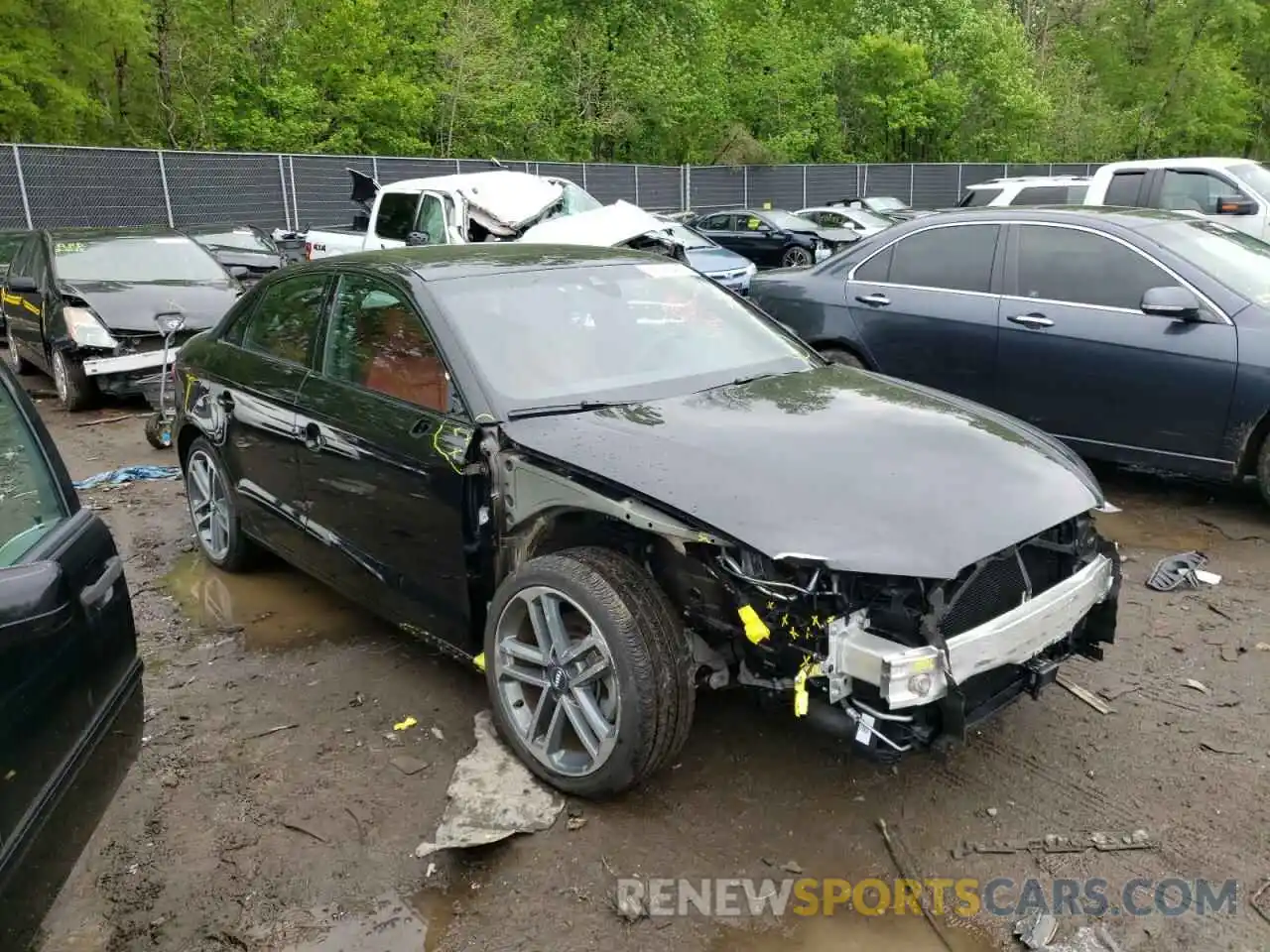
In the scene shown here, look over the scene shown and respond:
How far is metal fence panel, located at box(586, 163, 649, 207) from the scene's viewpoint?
86.5ft

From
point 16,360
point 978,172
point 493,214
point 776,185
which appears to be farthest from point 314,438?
point 978,172

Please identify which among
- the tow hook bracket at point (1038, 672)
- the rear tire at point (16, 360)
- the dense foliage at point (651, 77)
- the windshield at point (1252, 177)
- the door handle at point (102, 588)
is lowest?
the rear tire at point (16, 360)

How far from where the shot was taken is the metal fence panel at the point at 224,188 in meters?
18.3

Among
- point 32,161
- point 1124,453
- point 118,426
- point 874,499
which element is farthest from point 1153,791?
point 32,161

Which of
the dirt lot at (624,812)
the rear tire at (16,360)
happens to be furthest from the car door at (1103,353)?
the rear tire at (16,360)

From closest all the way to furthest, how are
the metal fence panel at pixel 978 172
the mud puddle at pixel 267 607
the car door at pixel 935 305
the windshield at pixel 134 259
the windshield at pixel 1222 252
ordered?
the mud puddle at pixel 267 607 → the windshield at pixel 1222 252 → the car door at pixel 935 305 → the windshield at pixel 134 259 → the metal fence panel at pixel 978 172

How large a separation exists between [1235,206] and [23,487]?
42.5 feet

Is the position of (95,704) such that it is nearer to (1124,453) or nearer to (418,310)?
(418,310)

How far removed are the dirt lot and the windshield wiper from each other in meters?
1.16

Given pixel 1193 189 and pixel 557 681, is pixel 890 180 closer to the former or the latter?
pixel 1193 189

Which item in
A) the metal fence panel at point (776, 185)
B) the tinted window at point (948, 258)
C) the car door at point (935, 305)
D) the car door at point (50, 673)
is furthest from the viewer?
the metal fence panel at point (776, 185)

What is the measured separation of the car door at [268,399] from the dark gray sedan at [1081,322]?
3584 millimetres

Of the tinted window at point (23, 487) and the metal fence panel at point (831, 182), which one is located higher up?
the tinted window at point (23, 487)

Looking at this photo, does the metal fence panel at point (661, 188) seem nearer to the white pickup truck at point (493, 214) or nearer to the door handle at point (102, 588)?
the white pickup truck at point (493, 214)
